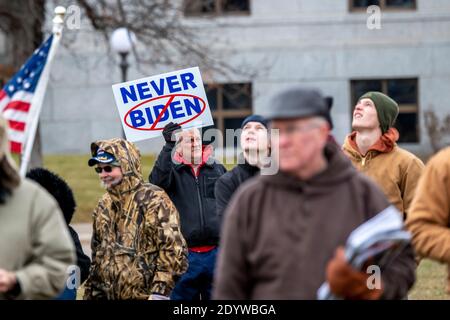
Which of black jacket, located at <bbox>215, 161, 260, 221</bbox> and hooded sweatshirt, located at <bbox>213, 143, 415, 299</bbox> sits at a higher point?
hooded sweatshirt, located at <bbox>213, 143, 415, 299</bbox>

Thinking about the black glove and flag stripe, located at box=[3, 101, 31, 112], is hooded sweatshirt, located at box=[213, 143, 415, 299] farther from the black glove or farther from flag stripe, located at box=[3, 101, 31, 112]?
flag stripe, located at box=[3, 101, 31, 112]

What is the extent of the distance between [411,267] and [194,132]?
14.4ft

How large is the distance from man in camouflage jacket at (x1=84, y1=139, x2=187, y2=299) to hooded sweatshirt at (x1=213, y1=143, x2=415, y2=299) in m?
2.54

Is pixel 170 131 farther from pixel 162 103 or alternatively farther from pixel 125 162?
pixel 125 162

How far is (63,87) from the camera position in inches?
1277

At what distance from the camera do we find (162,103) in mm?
9648

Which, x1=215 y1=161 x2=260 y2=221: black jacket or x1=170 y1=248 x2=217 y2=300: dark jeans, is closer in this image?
x1=215 y1=161 x2=260 y2=221: black jacket

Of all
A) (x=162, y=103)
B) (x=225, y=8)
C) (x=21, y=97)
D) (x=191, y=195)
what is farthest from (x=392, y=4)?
(x=191, y=195)

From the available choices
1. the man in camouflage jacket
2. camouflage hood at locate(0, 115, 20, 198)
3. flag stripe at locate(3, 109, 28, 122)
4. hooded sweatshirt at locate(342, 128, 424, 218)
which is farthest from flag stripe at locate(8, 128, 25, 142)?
camouflage hood at locate(0, 115, 20, 198)

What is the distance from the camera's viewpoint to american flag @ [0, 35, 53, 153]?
33.4 feet

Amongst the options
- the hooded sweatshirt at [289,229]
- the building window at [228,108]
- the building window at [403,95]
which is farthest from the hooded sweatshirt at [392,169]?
the building window at [403,95]

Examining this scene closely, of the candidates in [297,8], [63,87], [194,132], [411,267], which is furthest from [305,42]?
[411,267]

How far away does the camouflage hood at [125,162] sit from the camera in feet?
25.5

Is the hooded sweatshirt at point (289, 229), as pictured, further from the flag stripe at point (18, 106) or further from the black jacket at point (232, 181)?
the flag stripe at point (18, 106)
